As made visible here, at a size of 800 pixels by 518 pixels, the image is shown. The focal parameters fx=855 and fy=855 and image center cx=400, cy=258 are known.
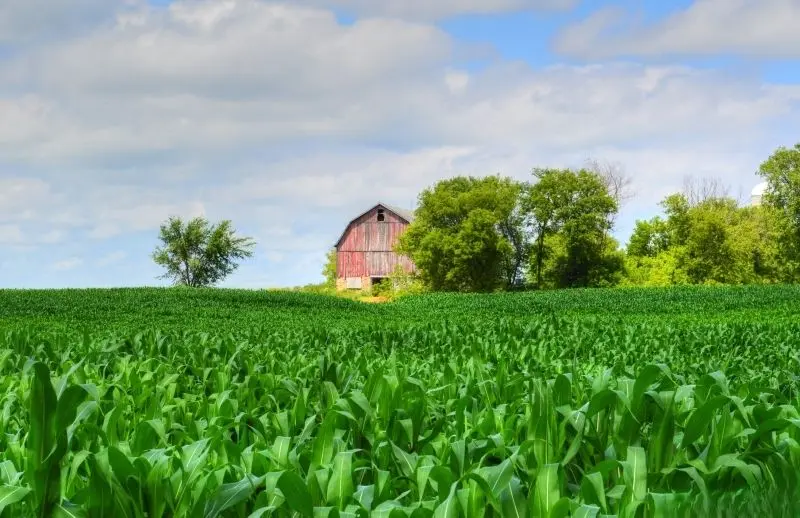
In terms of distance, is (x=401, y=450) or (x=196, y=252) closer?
(x=401, y=450)

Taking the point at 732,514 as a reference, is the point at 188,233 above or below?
above

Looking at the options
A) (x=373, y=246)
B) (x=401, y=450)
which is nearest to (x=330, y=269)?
(x=373, y=246)

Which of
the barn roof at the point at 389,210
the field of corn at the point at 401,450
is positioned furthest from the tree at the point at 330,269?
the field of corn at the point at 401,450

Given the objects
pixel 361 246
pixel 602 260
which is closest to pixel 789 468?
pixel 602 260

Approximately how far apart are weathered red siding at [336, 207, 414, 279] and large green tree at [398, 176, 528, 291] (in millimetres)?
3756

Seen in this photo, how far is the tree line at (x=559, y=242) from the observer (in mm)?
65688

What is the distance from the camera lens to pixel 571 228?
65.3 metres

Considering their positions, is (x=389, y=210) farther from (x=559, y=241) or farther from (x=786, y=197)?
(x=786, y=197)

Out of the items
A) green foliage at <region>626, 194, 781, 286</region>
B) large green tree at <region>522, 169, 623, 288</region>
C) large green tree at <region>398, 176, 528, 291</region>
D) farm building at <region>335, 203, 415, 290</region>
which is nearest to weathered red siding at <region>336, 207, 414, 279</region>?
farm building at <region>335, 203, 415, 290</region>

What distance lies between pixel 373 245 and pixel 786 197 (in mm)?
32827

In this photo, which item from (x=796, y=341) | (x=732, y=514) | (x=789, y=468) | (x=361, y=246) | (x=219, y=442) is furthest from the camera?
(x=361, y=246)

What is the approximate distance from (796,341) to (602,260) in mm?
53493

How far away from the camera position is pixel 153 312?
34.3 meters

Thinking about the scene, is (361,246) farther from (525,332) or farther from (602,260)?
(525,332)
